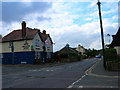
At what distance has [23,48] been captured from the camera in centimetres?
3281

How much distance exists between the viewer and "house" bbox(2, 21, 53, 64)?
32.2m

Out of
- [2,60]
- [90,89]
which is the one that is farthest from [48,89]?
[2,60]

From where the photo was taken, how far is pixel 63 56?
142 feet

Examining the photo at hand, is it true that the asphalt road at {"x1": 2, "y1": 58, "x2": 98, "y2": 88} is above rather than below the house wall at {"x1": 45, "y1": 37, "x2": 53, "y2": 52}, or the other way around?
below

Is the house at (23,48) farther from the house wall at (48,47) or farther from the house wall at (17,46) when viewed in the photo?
the house wall at (48,47)

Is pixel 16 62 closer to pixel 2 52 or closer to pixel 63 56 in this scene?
pixel 2 52

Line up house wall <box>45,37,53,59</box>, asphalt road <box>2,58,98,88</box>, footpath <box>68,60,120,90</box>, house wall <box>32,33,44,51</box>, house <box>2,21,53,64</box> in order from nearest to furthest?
footpath <box>68,60,120,90</box>
asphalt road <box>2,58,98,88</box>
house <box>2,21,53,64</box>
house wall <box>32,33,44,51</box>
house wall <box>45,37,53,59</box>

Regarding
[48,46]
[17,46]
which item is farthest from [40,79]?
[48,46]

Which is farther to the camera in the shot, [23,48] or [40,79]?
[23,48]

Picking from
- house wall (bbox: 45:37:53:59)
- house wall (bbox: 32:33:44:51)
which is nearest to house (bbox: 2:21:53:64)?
house wall (bbox: 32:33:44:51)

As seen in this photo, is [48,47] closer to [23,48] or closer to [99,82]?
[23,48]

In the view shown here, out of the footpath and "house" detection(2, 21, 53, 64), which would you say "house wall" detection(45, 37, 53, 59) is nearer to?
"house" detection(2, 21, 53, 64)

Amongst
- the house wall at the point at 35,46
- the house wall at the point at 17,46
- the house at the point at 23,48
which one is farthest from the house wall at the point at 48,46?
the house wall at the point at 17,46

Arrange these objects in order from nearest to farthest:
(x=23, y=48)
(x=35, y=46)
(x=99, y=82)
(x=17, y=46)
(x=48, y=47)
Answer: (x=99, y=82) → (x=23, y=48) → (x=35, y=46) → (x=17, y=46) → (x=48, y=47)
